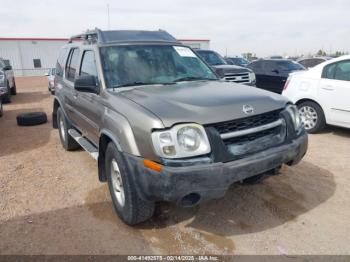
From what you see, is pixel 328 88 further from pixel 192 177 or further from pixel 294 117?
pixel 192 177

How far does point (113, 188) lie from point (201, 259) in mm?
1234

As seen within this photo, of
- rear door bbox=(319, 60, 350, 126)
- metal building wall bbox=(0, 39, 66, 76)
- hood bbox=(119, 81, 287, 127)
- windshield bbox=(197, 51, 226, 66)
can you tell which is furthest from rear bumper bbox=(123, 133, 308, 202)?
metal building wall bbox=(0, 39, 66, 76)

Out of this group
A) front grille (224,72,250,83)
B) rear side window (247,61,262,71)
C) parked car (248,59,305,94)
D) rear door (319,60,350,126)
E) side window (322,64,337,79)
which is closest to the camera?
rear door (319,60,350,126)

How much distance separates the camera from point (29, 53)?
35.2 metres

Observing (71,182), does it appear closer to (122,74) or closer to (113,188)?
(113,188)

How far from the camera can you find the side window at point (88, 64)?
13.6 ft

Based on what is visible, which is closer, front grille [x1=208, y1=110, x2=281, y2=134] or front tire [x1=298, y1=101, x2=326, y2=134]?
front grille [x1=208, y1=110, x2=281, y2=134]

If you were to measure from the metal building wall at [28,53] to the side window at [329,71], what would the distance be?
3412 centimetres

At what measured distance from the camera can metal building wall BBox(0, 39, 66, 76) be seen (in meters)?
34.1

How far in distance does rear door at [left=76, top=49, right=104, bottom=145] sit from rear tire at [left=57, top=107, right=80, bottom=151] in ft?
3.57

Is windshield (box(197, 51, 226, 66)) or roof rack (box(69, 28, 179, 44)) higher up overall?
roof rack (box(69, 28, 179, 44))

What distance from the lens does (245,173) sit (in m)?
2.98

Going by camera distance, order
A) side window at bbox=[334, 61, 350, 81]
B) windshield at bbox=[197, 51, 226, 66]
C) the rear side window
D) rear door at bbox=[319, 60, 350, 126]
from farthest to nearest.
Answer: the rear side window, windshield at bbox=[197, 51, 226, 66], side window at bbox=[334, 61, 350, 81], rear door at bbox=[319, 60, 350, 126]

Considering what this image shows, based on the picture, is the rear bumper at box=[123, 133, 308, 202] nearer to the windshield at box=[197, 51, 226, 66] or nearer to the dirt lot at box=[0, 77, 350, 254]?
Answer: the dirt lot at box=[0, 77, 350, 254]
